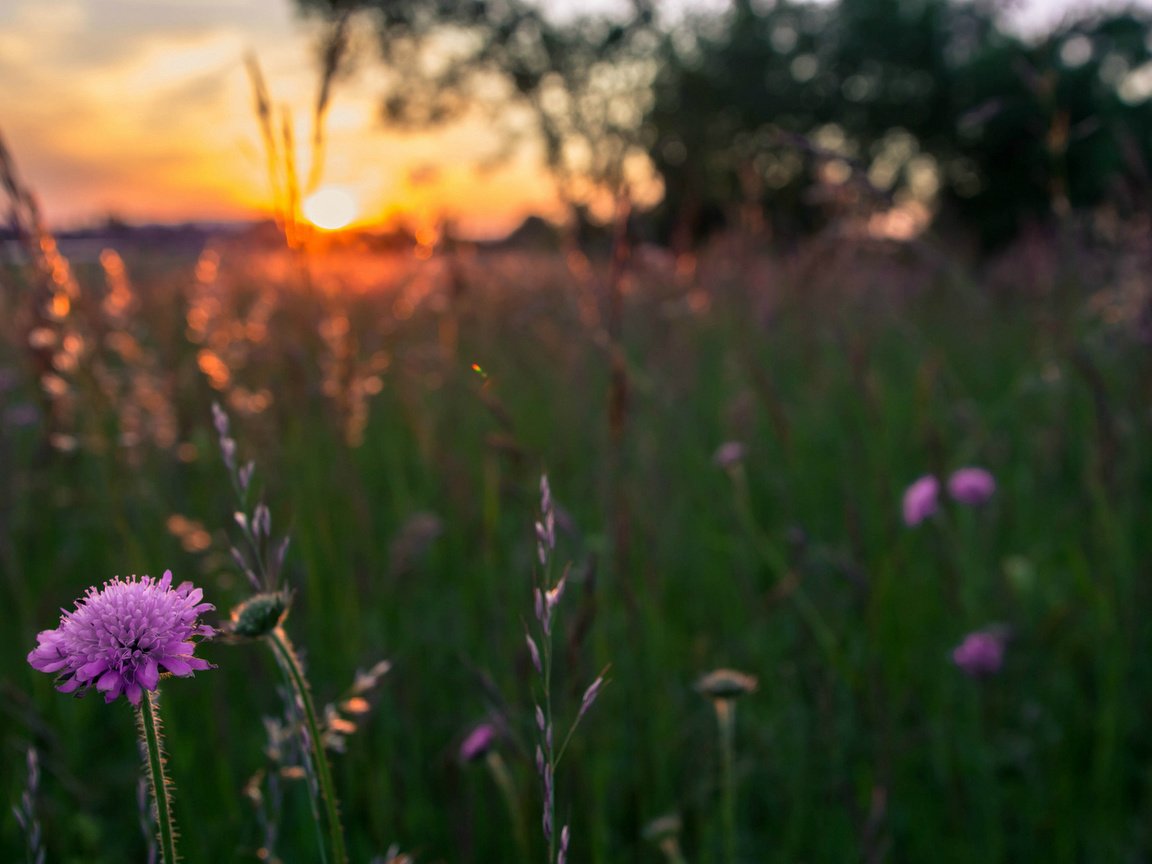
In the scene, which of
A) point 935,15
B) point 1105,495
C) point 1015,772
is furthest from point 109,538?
point 935,15

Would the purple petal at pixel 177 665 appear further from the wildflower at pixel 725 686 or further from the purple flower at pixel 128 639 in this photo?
the wildflower at pixel 725 686

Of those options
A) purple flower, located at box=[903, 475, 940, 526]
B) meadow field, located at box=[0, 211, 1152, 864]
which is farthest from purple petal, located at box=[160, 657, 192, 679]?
purple flower, located at box=[903, 475, 940, 526]

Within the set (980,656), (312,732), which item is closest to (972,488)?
(980,656)

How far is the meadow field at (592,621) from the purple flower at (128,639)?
Result: 9 cm

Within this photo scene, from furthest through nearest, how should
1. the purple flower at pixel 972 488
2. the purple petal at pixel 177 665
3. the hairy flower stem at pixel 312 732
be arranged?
the purple flower at pixel 972 488 < the hairy flower stem at pixel 312 732 < the purple petal at pixel 177 665

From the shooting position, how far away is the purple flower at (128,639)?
454 mm

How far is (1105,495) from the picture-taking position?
1574 millimetres

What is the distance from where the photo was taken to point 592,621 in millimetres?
1290

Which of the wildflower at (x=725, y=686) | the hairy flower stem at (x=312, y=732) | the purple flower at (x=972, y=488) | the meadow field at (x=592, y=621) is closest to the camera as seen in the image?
the hairy flower stem at (x=312, y=732)

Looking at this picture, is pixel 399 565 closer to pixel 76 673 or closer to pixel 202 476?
pixel 76 673

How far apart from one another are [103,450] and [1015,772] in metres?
1.45

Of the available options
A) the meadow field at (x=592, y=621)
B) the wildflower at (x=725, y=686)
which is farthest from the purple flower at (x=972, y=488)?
the wildflower at (x=725, y=686)

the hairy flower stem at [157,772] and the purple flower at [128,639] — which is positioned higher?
the purple flower at [128,639]

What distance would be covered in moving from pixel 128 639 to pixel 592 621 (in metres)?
0.88
